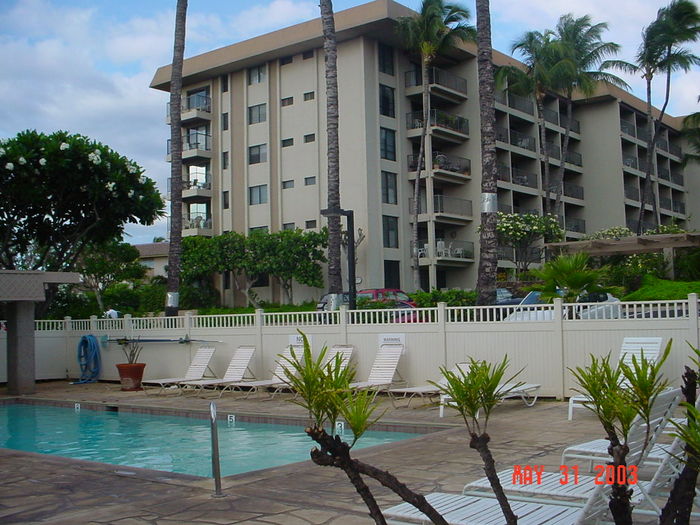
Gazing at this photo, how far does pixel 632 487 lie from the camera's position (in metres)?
5.05

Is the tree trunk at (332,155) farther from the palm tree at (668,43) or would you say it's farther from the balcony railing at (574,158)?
the balcony railing at (574,158)

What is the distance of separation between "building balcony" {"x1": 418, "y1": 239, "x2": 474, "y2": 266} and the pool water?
2671 centimetres

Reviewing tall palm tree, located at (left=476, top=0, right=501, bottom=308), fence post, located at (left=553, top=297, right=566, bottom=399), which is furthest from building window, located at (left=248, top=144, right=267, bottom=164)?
fence post, located at (left=553, top=297, right=566, bottom=399)

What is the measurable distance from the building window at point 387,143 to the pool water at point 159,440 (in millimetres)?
26949

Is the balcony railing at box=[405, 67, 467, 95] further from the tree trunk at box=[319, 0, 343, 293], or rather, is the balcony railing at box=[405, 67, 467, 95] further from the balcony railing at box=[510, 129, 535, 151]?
the tree trunk at box=[319, 0, 343, 293]

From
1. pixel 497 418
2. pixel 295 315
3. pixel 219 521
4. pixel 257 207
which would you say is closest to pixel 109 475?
pixel 219 521

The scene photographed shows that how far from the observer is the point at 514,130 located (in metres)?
50.0

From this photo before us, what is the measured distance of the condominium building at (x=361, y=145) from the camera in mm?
39750

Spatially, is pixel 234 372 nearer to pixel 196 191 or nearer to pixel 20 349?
pixel 20 349

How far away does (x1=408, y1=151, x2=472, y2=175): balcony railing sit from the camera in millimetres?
41750

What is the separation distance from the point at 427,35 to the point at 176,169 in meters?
18.3

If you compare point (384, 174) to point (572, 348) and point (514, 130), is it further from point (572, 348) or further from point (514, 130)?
point (572, 348)

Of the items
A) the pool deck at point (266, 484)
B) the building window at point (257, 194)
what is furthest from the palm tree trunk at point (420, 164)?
the pool deck at point (266, 484)

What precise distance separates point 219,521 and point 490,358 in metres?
9.40
